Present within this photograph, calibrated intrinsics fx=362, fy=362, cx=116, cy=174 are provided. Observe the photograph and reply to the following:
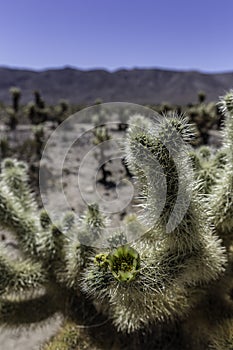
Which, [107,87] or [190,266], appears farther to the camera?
[107,87]

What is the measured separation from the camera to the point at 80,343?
2.94 m

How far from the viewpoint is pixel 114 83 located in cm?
7888

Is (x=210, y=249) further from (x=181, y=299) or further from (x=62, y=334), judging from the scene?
(x=62, y=334)

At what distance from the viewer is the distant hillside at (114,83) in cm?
7012

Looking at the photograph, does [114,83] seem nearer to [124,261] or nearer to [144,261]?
[144,261]

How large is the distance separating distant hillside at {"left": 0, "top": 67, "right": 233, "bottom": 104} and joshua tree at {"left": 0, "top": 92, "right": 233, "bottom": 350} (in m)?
63.7

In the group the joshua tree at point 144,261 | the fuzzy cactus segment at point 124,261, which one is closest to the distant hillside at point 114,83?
the joshua tree at point 144,261

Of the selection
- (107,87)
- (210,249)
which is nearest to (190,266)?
(210,249)

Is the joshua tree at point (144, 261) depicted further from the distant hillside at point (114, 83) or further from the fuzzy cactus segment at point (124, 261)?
the distant hillside at point (114, 83)

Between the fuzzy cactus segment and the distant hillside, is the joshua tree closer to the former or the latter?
the fuzzy cactus segment

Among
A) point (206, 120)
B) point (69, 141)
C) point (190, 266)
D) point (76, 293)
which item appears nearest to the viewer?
point (190, 266)

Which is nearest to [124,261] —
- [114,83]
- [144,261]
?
[144,261]

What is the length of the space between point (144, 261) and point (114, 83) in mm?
79402

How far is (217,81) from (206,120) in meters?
74.2
